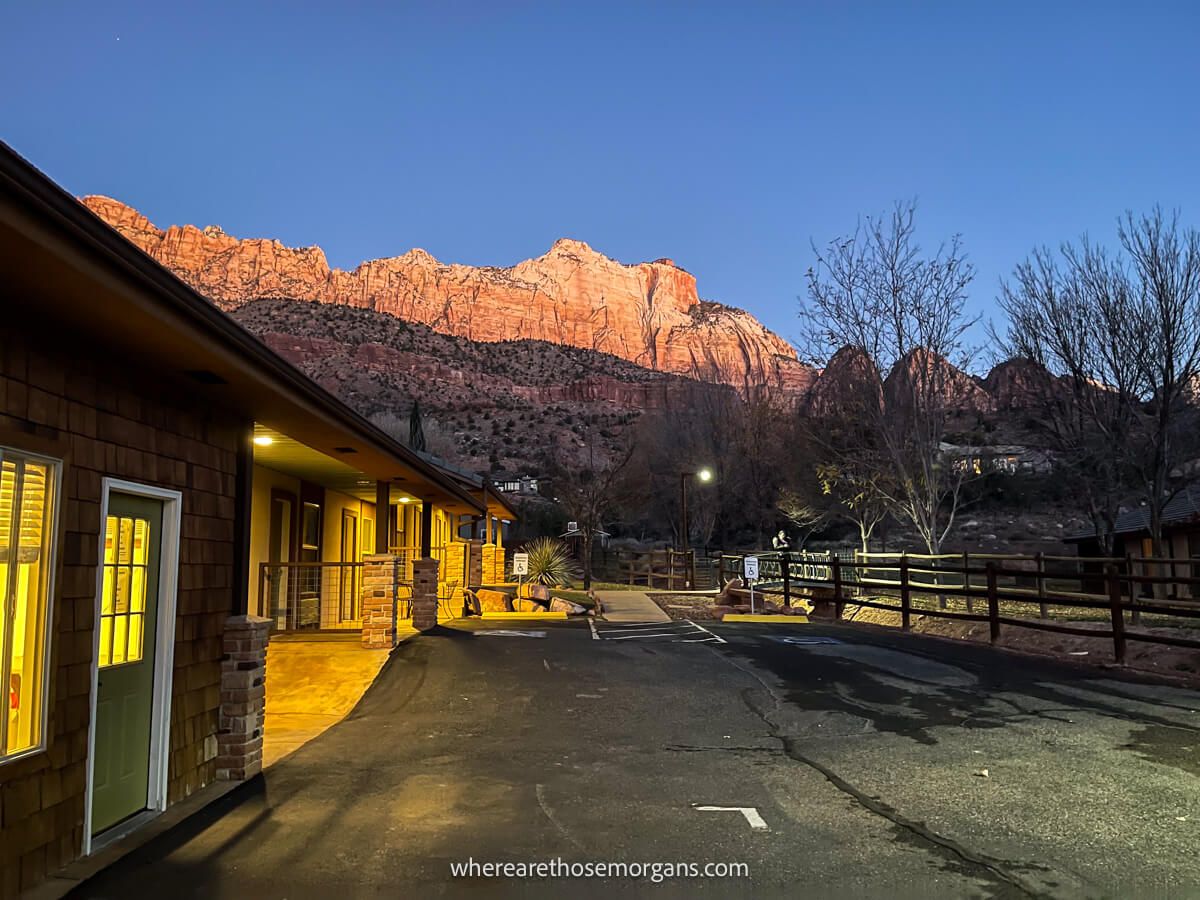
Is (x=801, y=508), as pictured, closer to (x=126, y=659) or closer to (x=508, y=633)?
(x=508, y=633)

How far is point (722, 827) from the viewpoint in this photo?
5.14 m

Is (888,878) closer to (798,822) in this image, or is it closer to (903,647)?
(798,822)

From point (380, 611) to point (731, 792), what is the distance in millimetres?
7558

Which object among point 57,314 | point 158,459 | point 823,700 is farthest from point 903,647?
point 57,314

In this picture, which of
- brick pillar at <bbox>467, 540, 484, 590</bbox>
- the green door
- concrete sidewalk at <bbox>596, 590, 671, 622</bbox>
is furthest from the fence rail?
the green door

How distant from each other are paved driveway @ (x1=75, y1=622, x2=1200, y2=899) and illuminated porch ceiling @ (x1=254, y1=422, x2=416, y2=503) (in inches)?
122

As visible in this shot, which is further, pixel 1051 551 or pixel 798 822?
pixel 1051 551

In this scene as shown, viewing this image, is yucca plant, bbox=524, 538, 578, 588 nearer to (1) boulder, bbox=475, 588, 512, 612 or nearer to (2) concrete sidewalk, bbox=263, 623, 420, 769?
(1) boulder, bbox=475, 588, 512, 612

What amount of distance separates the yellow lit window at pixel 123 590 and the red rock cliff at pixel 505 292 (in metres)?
107

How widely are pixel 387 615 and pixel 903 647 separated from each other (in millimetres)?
7978

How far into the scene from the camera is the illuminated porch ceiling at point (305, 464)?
33.4 feet

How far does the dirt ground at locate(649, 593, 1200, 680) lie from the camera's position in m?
11.8

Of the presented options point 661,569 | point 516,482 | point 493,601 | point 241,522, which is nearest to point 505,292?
point 516,482

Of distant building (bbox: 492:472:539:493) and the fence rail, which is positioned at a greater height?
distant building (bbox: 492:472:539:493)
